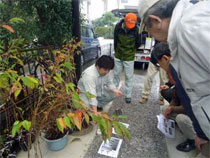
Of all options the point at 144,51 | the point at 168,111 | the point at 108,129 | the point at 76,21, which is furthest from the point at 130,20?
the point at 144,51

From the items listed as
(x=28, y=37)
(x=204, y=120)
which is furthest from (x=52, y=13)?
(x=204, y=120)

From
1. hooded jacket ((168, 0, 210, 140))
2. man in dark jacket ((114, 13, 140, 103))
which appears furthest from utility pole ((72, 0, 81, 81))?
hooded jacket ((168, 0, 210, 140))

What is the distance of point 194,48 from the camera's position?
707mm

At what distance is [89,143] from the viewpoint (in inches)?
79.3

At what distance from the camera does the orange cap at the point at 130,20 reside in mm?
2801

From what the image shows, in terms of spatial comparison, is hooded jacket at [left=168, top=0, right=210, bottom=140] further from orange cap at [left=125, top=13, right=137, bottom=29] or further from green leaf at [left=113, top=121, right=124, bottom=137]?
orange cap at [left=125, top=13, right=137, bottom=29]

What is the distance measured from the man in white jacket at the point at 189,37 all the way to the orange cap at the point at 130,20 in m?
1.89

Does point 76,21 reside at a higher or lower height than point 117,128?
higher

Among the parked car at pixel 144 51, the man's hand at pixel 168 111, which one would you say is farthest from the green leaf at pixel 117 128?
the parked car at pixel 144 51

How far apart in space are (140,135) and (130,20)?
1.91 metres

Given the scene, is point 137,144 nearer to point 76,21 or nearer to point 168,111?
point 168,111

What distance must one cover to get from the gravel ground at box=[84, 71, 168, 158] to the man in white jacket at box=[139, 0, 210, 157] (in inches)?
43.1

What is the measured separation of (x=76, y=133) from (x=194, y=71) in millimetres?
1795

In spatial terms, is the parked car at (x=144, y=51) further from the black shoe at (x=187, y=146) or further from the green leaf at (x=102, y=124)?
the green leaf at (x=102, y=124)
